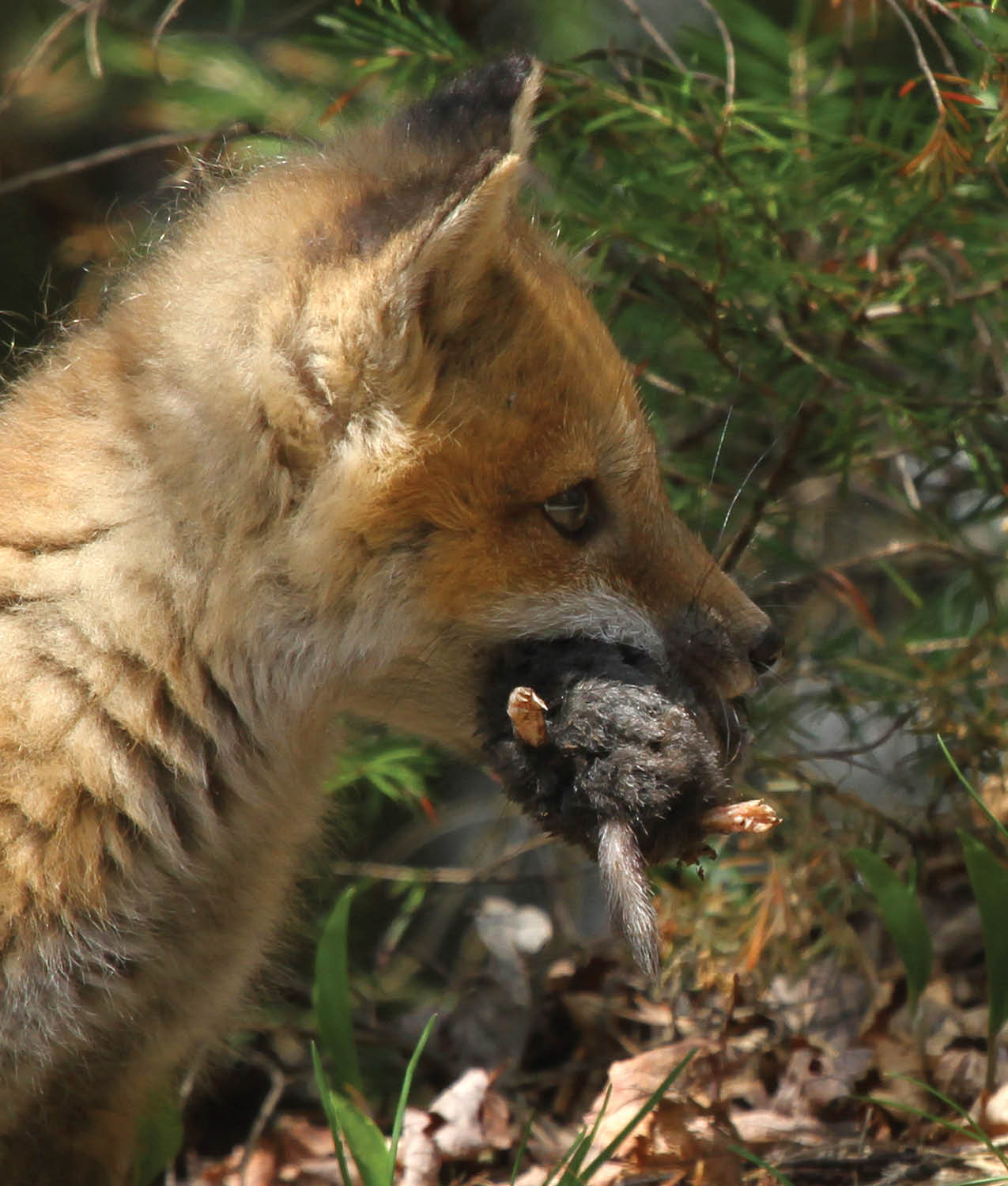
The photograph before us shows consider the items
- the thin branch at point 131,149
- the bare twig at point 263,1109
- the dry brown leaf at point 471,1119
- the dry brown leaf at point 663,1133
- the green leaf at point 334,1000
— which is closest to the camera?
the green leaf at point 334,1000

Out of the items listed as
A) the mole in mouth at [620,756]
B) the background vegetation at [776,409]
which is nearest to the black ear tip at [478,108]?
the background vegetation at [776,409]

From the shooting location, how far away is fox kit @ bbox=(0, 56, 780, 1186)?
2.45m

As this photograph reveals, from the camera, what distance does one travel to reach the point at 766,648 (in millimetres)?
2680

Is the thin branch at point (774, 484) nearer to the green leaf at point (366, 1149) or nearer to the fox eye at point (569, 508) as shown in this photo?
the fox eye at point (569, 508)

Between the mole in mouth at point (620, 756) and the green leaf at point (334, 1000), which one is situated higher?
the mole in mouth at point (620, 756)

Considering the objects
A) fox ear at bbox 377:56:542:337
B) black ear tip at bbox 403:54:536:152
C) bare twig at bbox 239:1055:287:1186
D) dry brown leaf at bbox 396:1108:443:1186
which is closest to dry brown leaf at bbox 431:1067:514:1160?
dry brown leaf at bbox 396:1108:443:1186

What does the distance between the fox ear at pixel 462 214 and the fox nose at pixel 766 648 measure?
87cm

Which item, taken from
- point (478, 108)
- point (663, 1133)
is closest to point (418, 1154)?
point (663, 1133)

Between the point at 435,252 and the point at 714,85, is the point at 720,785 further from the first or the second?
the point at 714,85

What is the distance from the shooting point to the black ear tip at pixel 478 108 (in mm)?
2818

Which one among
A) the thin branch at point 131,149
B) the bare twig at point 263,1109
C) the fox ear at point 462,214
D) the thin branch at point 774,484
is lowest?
the bare twig at point 263,1109

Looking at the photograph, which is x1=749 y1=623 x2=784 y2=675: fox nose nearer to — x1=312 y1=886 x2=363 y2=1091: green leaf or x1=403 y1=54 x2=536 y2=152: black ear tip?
x1=312 y1=886 x2=363 y2=1091: green leaf

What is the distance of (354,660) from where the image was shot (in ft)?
8.64

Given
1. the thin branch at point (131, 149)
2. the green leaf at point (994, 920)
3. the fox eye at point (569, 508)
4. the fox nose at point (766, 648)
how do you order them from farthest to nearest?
1. the thin branch at point (131, 149)
2. the green leaf at point (994, 920)
3. the fox nose at point (766, 648)
4. the fox eye at point (569, 508)
